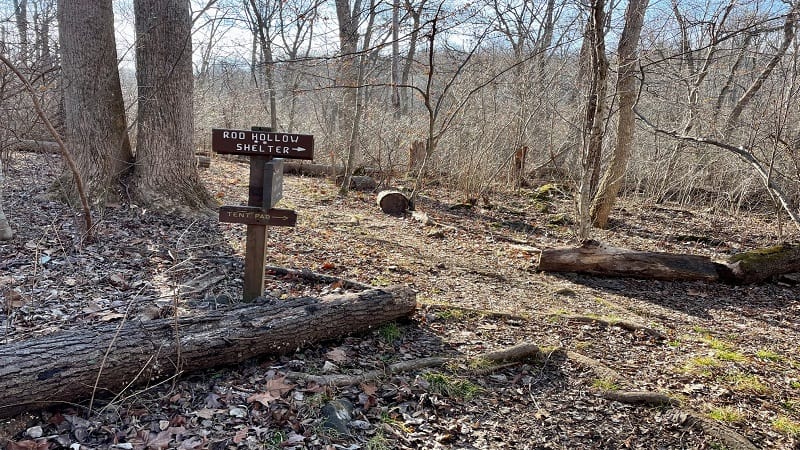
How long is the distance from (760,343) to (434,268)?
3419 millimetres

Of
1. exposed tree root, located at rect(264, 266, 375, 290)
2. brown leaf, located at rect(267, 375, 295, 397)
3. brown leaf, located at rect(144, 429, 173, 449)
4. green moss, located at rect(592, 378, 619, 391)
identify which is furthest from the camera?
exposed tree root, located at rect(264, 266, 375, 290)

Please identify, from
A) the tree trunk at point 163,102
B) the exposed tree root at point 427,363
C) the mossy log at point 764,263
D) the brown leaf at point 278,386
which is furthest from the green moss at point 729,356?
the tree trunk at point 163,102

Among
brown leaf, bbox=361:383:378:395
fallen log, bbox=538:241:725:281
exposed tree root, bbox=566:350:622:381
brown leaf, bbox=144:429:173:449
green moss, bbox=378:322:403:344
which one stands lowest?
brown leaf, bbox=144:429:173:449

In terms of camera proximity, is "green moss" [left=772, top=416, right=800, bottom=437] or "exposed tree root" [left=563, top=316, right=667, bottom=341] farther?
"exposed tree root" [left=563, top=316, right=667, bottom=341]

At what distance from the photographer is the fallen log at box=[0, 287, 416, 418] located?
2.64 meters

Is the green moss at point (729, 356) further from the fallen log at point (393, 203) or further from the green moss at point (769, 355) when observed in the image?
the fallen log at point (393, 203)

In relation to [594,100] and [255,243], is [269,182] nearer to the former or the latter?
[255,243]

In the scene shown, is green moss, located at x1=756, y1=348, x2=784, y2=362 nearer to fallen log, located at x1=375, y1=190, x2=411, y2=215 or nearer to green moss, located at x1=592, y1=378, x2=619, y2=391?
green moss, located at x1=592, y1=378, x2=619, y2=391

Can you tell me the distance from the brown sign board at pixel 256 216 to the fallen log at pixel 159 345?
0.65m

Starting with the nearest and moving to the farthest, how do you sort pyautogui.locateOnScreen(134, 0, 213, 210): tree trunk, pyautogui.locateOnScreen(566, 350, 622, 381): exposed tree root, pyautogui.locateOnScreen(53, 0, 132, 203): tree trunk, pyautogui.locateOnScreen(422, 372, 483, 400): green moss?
pyautogui.locateOnScreen(422, 372, 483, 400): green moss → pyautogui.locateOnScreen(566, 350, 622, 381): exposed tree root → pyautogui.locateOnScreen(53, 0, 132, 203): tree trunk → pyautogui.locateOnScreen(134, 0, 213, 210): tree trunk

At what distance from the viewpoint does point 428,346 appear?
3979 mm

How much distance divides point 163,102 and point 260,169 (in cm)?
351

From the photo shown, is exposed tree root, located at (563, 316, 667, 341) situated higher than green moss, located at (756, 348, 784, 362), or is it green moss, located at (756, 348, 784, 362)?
exposed tree root, located at (563, 316, 667, 341)

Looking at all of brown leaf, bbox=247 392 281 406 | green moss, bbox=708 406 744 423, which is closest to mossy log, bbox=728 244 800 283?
green moss, bbox=708 406 744 423
